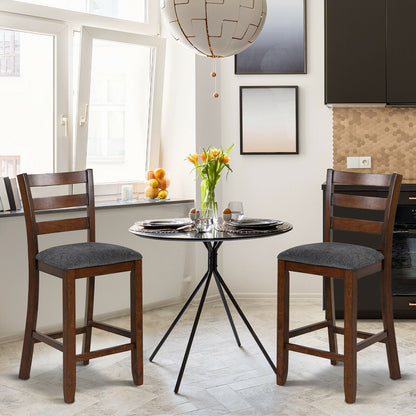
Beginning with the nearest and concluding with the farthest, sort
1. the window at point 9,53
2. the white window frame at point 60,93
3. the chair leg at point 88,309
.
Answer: the chair leg at point 88,309 → the window at point 9,53 → the white window frame at point 60,93

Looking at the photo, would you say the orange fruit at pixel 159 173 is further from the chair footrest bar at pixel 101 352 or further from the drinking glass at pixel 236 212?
the chair footrest bar at pixel 101 352

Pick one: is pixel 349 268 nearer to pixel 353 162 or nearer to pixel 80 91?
pixel 353 162

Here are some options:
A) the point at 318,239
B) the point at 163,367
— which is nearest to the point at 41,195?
the point at 163,367

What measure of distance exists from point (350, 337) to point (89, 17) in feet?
8.55

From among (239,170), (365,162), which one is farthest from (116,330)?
(365,162)

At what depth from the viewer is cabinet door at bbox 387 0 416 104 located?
13.6 ft

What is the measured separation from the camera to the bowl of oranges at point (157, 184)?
443 cm

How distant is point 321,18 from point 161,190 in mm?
1575

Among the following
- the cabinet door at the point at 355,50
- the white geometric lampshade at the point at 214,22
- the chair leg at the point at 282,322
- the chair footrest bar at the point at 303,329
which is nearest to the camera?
the white geometric lampshade at the point at 214,22

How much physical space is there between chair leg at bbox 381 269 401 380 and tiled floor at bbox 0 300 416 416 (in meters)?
0.06

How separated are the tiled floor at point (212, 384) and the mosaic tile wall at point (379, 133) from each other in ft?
4.19

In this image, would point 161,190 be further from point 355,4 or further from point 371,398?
point 371,398

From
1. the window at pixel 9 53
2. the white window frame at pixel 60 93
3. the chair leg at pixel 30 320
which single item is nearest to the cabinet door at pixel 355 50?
the white window frame at pixel 60 93

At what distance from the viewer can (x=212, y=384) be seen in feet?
10.1
